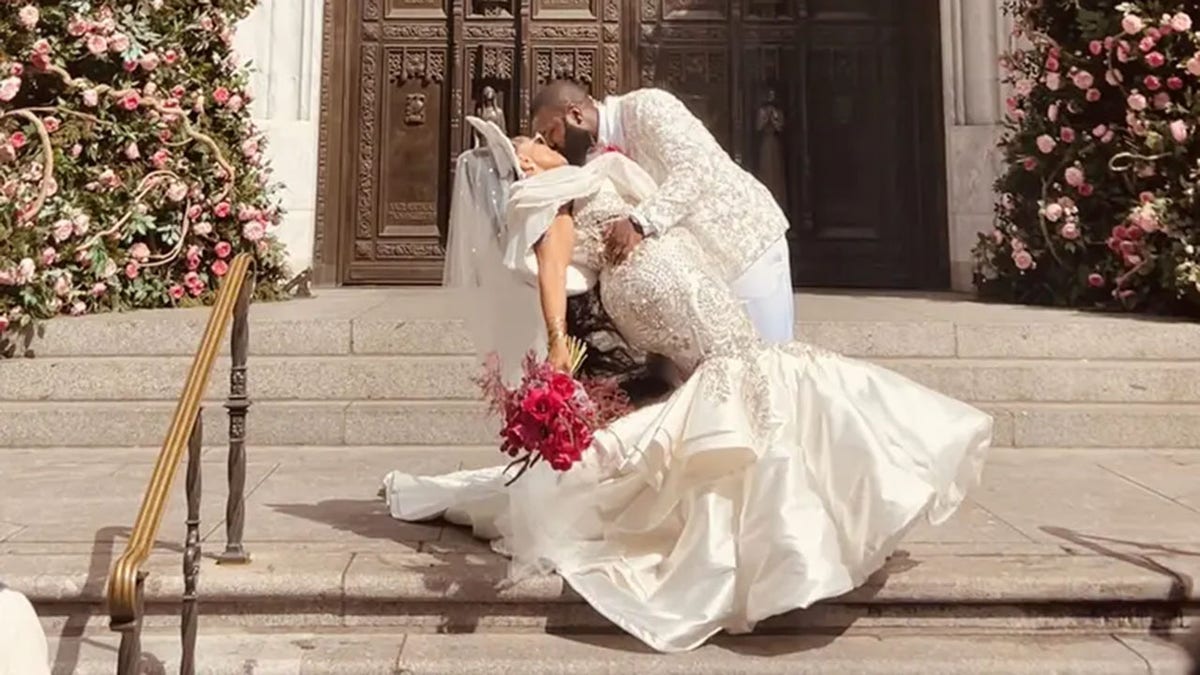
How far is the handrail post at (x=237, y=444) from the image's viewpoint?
2994 mm

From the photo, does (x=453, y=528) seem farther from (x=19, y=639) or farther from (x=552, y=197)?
(x=19, y=639)

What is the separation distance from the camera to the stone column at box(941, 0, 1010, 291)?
314 inches

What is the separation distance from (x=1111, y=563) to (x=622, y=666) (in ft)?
5.22

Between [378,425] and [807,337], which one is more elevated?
[807,337]

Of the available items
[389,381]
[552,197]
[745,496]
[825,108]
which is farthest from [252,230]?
[825,108]

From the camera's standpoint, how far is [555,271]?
9.53 feet

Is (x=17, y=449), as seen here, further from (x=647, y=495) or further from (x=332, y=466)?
(x=647, y=495)

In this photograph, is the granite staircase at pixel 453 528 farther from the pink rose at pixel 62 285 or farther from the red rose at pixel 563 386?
the red rose at pixel 563 386

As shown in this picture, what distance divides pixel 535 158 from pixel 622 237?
0.38m

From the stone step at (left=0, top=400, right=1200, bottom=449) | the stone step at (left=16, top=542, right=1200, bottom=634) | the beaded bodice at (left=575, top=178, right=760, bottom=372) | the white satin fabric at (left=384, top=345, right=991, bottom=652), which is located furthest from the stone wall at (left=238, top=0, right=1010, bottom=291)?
the white satin fabric at (left=384, top=345, right=991, bottom=652)

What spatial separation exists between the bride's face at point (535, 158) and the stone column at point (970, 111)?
599 centimetres

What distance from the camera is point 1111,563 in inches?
118

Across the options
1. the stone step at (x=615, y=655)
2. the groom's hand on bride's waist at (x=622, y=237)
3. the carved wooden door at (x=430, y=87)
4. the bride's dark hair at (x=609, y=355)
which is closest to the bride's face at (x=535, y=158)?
the groom's hand on bride's waist at (x=622, y=237)

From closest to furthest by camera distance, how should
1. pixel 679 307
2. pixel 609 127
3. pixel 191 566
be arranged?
pixel 191 566 → pixel 679 307 → pixel 609 127
